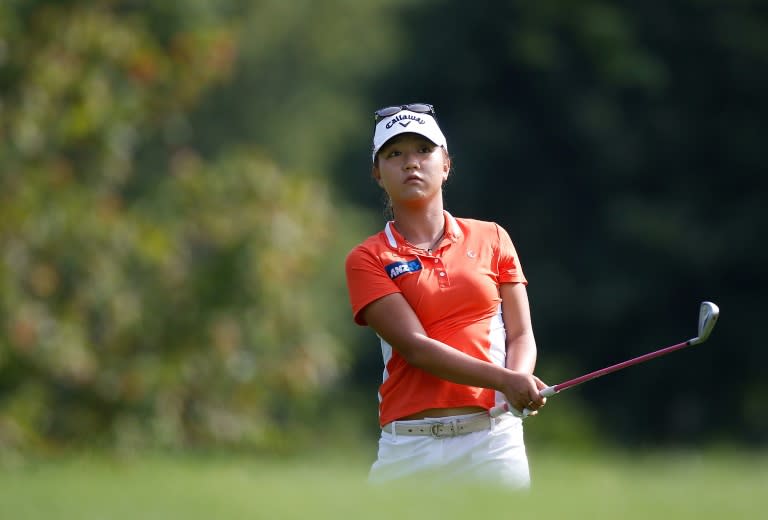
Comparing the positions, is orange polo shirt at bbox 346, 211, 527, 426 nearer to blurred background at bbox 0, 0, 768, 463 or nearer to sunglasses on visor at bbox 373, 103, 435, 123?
sunglasses on visor at bbox 373, 103, 435, 123

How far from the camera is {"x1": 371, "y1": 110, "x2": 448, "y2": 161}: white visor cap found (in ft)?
18.6

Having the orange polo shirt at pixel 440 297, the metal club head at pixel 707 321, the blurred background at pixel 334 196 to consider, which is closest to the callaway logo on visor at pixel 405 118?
the orange polo shirt at pixel 440 297

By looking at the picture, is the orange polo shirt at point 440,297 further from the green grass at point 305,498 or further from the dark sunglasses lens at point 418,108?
the dark sunglasses lens at point 418,108

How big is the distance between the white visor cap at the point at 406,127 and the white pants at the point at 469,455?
3.55ft

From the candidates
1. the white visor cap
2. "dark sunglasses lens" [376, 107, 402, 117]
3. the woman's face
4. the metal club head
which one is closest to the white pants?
the metal club head

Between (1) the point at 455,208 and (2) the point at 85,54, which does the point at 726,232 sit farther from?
(2) the point at 85,54

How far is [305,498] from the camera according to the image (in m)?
5.99

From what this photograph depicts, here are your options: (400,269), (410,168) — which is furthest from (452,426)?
(410,168)

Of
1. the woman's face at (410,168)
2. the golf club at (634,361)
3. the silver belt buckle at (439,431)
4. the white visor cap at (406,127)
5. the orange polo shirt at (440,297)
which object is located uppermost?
the white visor cap at (406,127)

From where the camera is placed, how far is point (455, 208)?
31641 mm

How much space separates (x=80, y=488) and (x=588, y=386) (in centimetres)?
2280

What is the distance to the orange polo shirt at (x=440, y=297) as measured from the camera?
5.50m

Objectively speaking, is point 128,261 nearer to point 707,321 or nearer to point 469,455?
point 469,455

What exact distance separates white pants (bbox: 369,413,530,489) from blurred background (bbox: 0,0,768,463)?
9.41m
